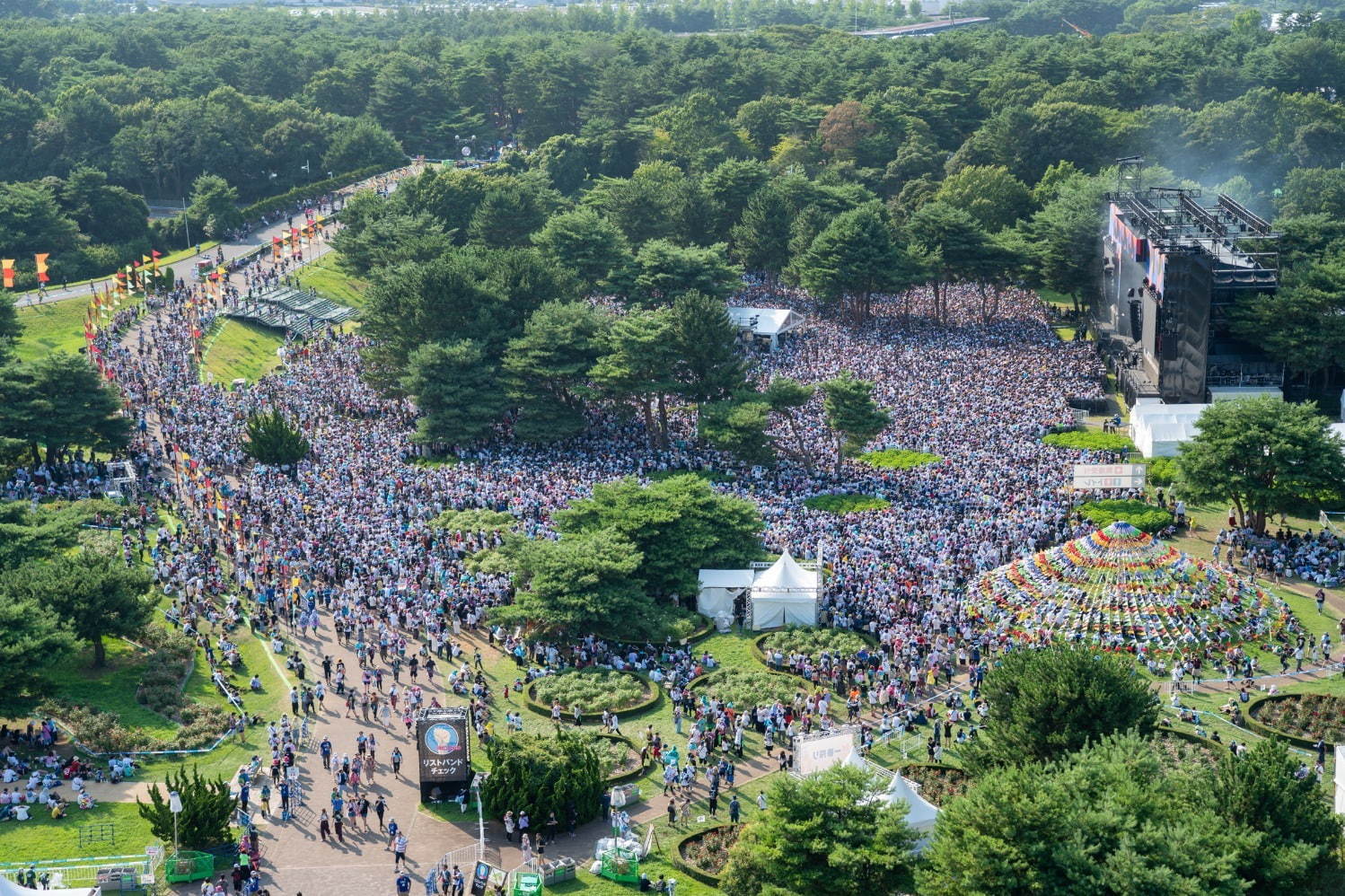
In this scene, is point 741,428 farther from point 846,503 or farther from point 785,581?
point 785,581

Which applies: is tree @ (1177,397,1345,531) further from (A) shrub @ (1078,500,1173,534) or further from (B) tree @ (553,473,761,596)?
(B) tree @ (553,473,761,596)

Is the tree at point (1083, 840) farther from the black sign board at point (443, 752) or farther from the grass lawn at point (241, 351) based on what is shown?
the grass lawn at point (241, 351)

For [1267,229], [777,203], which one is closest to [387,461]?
[777,203]

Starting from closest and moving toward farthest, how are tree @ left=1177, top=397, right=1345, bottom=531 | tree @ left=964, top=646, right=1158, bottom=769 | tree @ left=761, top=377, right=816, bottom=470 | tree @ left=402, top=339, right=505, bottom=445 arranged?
tree @ left=964, top=646, right=1158, bottom=769, tree @ left=1177, top=397, right=1345, bottom=531, tree @ left=761, top=377, right=816, bottom=470, tree @ left=402, top=339, right=505, bottom=445

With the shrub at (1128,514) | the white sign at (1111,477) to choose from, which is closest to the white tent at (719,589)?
the shrub at (1128,514)

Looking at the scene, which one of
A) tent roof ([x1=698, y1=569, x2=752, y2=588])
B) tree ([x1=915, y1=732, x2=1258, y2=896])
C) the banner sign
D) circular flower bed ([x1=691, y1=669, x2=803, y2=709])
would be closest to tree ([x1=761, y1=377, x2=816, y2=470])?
tent roof ([x1=698, y1=569, x2=752, y2=588])

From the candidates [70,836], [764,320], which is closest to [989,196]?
[764,320]

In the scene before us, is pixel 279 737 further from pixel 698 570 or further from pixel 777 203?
pixel 777 203
